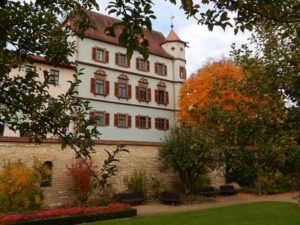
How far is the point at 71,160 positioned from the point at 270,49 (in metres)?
16.2

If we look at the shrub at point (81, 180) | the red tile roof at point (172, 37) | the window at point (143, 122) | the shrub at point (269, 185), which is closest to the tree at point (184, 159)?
the shrub at point (269, 185)

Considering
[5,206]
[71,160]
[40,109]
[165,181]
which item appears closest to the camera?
[40,109]

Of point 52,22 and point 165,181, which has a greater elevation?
point 52,22

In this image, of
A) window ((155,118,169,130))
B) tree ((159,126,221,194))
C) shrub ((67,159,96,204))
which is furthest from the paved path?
window ((155,118,169,130))

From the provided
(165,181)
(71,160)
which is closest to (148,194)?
(165,181)

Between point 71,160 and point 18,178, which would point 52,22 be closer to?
point 18,178

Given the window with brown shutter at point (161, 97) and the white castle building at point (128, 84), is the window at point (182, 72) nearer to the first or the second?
the white castle building at point (128, 84)

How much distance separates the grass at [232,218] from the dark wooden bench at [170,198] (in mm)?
3893

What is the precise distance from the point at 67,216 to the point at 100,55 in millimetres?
22720

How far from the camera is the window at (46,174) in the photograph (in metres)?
19.8

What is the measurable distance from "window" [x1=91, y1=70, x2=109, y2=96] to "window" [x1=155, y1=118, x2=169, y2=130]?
6724mm

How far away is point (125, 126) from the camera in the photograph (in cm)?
3756

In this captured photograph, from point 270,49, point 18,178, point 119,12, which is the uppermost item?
point 270,49

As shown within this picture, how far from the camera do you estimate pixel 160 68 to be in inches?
1656
